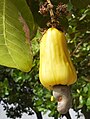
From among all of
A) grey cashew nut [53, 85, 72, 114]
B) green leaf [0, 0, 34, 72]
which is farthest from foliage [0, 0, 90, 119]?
grey cashew nut [53, 85, 72, 114]

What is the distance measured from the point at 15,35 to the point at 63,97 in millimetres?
125

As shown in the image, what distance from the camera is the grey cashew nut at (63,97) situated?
65 cm

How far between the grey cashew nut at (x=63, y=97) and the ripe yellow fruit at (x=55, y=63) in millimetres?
12

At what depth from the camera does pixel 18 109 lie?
332 inches

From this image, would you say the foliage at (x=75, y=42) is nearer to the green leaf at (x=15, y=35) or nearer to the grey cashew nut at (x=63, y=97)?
the green leaf at (x=15, y=35)

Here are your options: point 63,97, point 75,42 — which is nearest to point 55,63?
point 63,97

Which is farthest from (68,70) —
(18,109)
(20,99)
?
(18,109)

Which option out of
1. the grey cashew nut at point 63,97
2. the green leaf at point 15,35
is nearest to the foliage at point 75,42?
the green leaf at point 15,35

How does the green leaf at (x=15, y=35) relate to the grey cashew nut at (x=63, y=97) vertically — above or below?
above

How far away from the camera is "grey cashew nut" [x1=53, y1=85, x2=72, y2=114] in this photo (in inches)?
25.7

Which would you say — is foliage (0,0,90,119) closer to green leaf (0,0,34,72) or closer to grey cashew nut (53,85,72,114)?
green leaf (0,0,34,72)

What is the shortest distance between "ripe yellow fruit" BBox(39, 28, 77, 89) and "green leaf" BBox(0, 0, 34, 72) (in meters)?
0.04

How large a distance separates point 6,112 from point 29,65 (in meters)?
8.31

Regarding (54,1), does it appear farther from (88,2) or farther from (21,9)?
(21,9)
